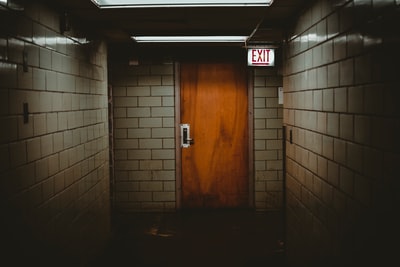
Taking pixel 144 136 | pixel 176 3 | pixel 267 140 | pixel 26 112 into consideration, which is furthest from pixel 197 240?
pixel 26 112

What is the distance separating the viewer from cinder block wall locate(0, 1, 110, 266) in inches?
116

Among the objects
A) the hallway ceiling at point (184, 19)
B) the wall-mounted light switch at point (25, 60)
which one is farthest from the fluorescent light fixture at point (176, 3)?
the wall-mounted light switch at point (25, 60)

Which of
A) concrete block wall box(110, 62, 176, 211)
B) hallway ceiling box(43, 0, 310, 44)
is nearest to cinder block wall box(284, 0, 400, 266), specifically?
hallway ceiling box(43, 0, 310, 44)

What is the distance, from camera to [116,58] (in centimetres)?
724

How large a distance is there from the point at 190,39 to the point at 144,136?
191 cm

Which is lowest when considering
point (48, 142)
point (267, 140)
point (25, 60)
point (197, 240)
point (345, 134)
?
point (197, 240)

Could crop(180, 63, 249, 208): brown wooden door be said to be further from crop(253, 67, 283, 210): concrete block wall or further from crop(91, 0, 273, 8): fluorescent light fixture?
crop(91, 0, 273, 8): fluorescent light fixture

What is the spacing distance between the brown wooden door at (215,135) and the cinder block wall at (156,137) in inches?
7.8

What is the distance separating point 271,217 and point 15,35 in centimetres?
515

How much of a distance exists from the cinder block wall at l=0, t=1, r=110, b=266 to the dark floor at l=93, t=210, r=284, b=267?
23.0 inches

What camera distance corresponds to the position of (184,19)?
4.71 metres

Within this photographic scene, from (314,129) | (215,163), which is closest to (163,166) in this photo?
(215,163)

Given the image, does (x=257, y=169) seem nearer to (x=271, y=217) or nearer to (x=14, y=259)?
(x=271, y=217)

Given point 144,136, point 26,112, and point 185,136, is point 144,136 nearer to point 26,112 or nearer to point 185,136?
point 185,136
